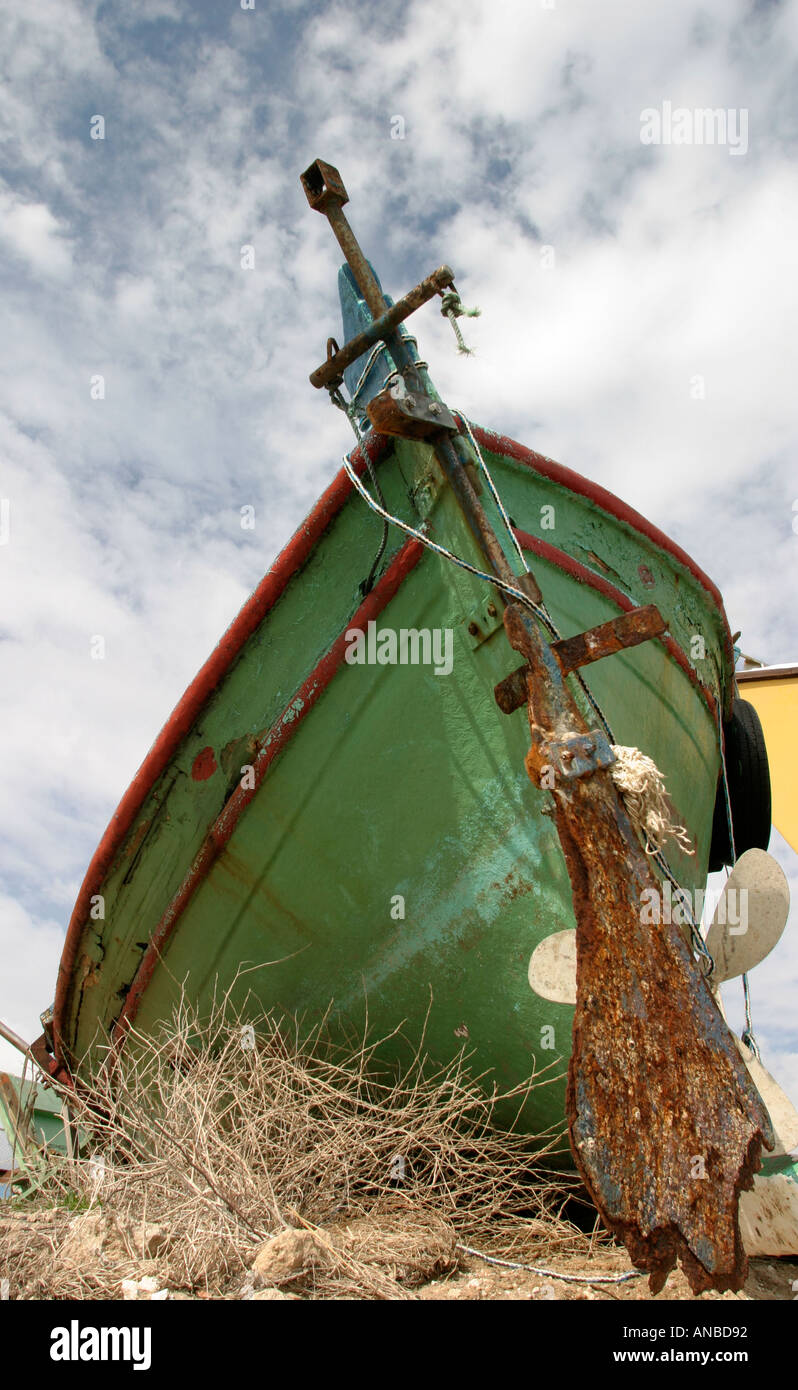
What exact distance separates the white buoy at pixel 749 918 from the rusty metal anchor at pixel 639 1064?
3.64ft

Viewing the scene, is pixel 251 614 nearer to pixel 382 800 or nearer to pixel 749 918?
pixel 382 800

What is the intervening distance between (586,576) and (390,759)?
3.88 feet

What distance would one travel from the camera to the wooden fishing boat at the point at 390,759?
313cm

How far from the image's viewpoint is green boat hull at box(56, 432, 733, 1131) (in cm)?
318

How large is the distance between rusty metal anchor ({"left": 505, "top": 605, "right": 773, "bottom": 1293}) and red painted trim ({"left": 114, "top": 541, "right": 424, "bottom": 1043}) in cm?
116

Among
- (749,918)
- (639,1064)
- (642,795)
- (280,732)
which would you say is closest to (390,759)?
(280,732)

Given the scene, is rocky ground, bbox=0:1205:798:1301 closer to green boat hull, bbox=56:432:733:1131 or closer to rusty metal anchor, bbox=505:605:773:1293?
rusty metal anchor, bbox=505:605:773:1293

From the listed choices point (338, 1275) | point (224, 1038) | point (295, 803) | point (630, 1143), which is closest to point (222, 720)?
point (295, 803)

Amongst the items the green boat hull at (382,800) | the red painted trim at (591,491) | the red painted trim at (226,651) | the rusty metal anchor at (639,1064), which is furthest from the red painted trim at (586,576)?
the rusty metal anchor at (639,1064)

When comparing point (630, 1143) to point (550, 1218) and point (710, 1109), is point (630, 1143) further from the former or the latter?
point (550, 1218)

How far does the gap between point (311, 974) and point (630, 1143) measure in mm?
1809

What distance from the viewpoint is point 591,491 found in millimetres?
3789

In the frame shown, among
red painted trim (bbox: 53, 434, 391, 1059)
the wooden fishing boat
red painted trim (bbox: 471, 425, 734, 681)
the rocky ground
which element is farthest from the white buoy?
red painted trim (bbox: 53, 434, 391, 1059)

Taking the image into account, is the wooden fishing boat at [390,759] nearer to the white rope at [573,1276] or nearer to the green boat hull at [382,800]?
the green boat hull at [382,800]
